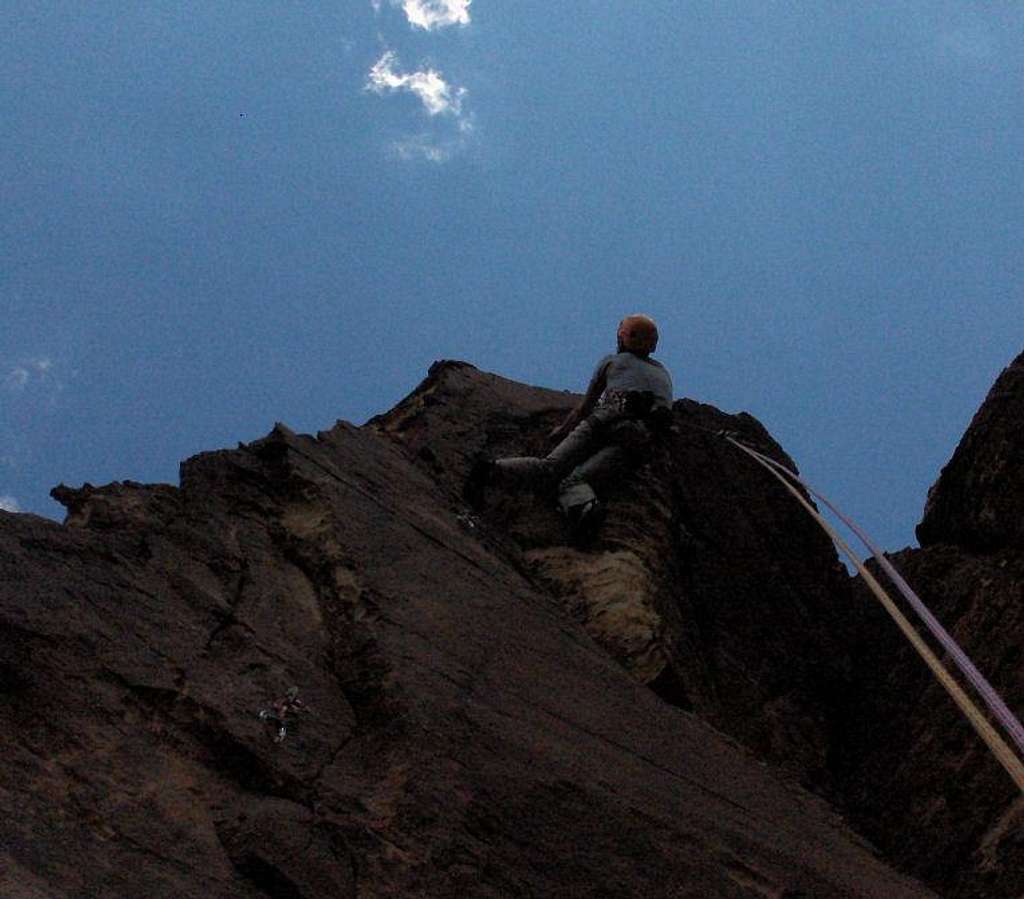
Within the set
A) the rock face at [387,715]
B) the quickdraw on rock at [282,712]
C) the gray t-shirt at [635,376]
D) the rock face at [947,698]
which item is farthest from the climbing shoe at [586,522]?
the quickdraw on rock at [282,712]

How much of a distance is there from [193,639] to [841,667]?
412cm

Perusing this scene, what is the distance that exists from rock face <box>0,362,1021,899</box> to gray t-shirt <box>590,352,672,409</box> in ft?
3.61

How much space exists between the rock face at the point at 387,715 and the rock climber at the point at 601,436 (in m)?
0.27

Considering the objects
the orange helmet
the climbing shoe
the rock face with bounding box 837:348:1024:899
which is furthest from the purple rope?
the orange helmet

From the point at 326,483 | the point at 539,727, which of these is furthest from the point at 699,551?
the point at 539,727

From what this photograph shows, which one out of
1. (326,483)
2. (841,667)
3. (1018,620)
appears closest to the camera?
(326,483)

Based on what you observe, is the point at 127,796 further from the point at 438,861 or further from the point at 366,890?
the point at 438,861

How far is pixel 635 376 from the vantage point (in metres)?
7.00

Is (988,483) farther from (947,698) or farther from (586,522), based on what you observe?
(586,522)

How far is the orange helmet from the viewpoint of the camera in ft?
23.8

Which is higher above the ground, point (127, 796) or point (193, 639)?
point (193, 639)

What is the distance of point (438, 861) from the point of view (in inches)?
117

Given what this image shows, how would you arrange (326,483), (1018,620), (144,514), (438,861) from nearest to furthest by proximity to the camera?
(438,861) < (144,514) < (326,483) < (1018,620)

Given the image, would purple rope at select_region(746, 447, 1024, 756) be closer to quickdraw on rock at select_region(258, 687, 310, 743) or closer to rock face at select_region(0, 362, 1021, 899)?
rock face at select_region(0, 362, 1021, 899)
